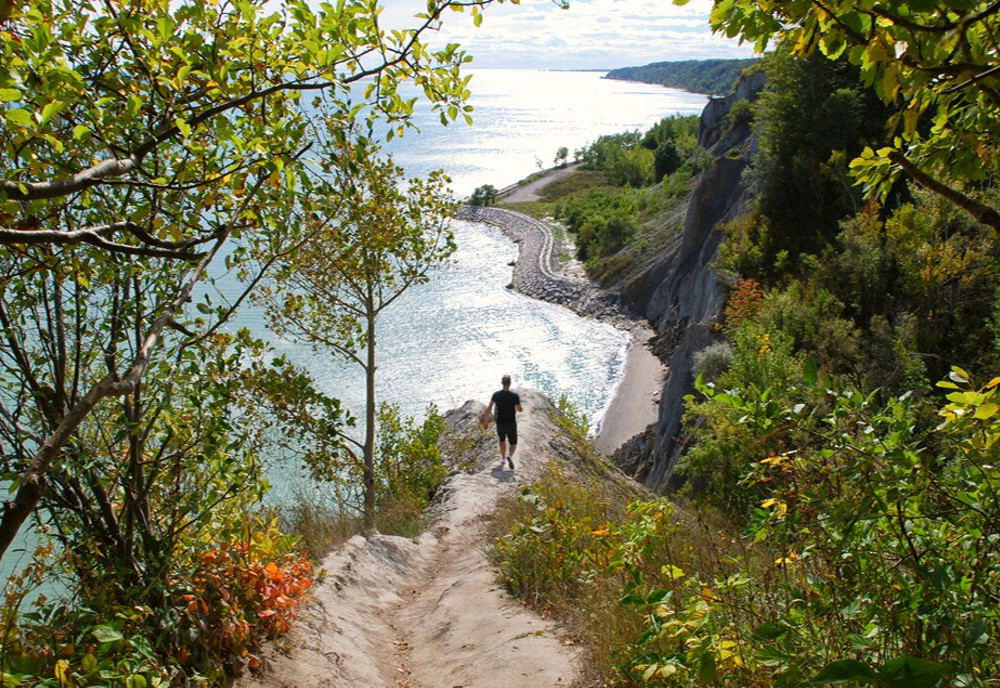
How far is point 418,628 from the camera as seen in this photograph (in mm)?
7184

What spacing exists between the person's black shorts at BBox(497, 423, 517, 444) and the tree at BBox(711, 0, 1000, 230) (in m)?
11.1

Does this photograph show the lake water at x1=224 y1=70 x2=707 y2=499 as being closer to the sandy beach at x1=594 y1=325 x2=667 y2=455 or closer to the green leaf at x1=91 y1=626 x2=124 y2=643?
the sandy beach at x1=594 y1=325 x2=667 y2=455

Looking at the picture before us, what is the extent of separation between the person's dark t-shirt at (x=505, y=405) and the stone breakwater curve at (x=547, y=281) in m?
29.6

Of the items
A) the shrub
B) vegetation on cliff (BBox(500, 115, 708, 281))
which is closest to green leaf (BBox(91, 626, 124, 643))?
the shrub

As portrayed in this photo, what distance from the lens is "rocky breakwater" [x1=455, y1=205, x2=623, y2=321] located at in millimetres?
46312

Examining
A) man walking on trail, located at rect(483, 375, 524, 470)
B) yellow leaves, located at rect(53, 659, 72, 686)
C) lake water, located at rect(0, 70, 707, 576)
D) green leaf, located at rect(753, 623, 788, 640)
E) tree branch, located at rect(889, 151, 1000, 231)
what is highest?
tree branch, located at rect(889, 151, 1000, 231)

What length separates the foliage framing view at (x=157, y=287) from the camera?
132 inches

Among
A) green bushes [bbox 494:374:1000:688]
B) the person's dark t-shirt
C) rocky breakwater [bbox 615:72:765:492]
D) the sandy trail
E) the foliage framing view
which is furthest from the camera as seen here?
rocky breakwater [bbox 615:72:765:492]

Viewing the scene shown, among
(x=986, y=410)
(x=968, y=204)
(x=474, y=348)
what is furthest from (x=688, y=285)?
(x=986, y=410)

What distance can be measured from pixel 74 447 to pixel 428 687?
321 centimetres

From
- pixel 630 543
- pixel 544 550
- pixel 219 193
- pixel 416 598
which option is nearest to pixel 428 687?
pixel 544 550

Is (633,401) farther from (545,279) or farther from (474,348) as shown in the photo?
(545,279)

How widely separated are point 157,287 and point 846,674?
3.95 meters

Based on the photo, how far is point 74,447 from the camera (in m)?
3.88
